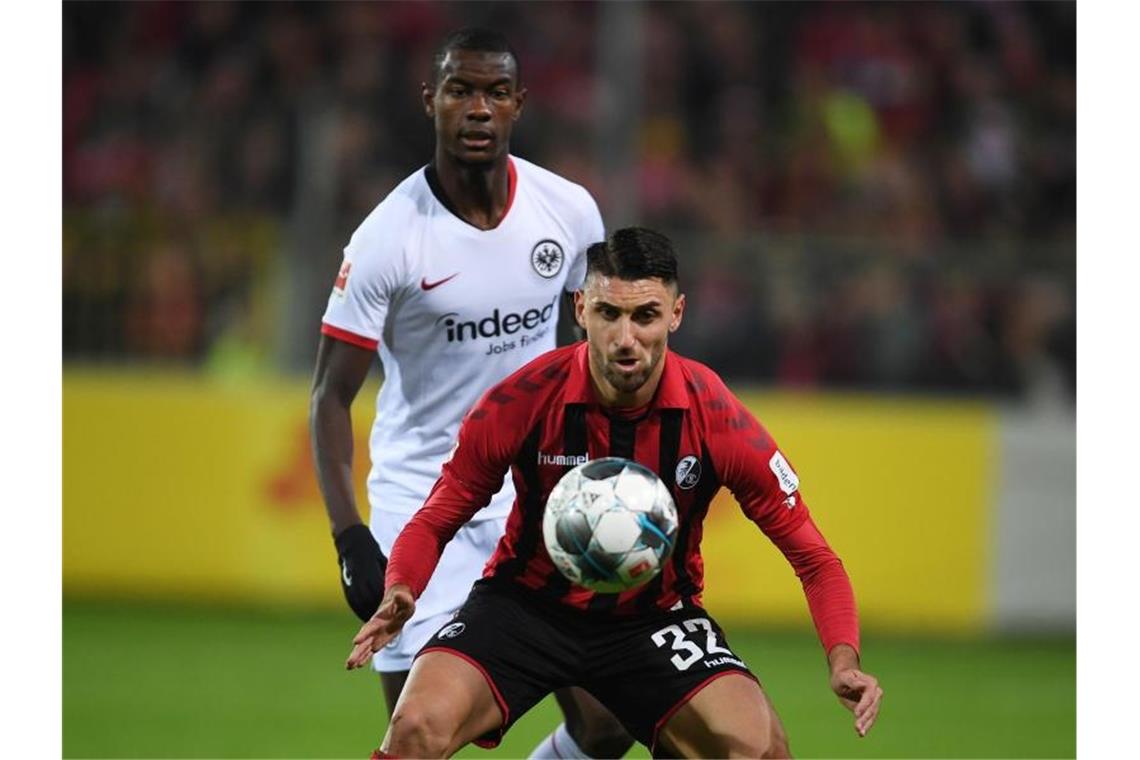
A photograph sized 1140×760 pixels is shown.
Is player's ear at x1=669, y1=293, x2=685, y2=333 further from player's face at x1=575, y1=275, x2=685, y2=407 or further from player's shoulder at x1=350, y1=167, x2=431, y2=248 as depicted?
player's shoulder at x1=350, y1=167, x2=431, y2=248

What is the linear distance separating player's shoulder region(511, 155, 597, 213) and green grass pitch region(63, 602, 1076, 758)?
293 cm

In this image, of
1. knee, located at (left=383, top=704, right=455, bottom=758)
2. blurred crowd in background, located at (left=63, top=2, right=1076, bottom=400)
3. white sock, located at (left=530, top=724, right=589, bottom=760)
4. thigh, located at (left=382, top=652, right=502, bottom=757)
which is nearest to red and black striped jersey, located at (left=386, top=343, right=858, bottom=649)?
thigh, located at (left=382, top=652, right=502, bottom=757)

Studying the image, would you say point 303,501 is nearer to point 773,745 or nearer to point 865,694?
point 773,745

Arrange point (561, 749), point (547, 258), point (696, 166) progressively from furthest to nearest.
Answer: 1. point (696, 166)
2. point (561, 749)
3. point (547, 258)

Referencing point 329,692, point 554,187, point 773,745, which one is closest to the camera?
point 773,745

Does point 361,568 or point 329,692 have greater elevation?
point 361,568

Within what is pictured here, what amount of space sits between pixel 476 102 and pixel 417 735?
1.78 meters

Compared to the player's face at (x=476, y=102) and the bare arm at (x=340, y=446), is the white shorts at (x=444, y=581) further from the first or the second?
the player's face at (x=476, y=102)

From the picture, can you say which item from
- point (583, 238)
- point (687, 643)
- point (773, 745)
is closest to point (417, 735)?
point (687, 643)

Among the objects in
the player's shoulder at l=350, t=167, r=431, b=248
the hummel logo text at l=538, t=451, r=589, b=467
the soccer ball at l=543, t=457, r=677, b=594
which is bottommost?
the soccer ball at l=543, t=457, r=677, b=594

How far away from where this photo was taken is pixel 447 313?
5.09 m

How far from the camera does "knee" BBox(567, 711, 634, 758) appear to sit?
17.4 ft

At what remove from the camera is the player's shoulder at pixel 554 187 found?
5.25 metres
